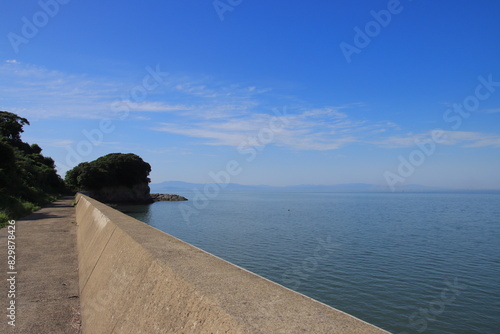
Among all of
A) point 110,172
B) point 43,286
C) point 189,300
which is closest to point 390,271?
point 43,286

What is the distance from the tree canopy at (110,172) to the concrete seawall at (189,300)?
73753mm

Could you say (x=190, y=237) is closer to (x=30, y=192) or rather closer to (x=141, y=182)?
(x=30, y=192)

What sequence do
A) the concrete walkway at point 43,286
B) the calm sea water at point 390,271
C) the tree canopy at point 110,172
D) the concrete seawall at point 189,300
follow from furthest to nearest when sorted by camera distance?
the tree canopy at point 110,172
the calm sea water at point 390,271
the concrete walkway at point 43,286
the concrete seawall at point 189,300

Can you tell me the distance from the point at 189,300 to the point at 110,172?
8265 centimetres

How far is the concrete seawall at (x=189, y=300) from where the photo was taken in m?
2.24

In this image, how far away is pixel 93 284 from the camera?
17.1 ft

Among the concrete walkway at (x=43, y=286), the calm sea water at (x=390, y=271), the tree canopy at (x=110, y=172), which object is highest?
the tree canopy at (x=110, y=172)

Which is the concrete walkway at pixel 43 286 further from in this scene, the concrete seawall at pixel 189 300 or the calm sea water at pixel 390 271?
the calm sea water at pixel 390 271

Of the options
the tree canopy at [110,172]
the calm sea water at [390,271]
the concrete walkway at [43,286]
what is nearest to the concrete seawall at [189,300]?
the concrete walkway at [43,286]

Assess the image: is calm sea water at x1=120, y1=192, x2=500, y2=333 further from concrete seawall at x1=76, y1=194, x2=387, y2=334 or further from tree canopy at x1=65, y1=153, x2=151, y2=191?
tree canopy at x1=65, y1=153, x2=151, y2=191

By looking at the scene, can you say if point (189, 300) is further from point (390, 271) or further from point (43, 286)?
point (390, 271)

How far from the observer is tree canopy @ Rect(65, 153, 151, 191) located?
73.4 meters

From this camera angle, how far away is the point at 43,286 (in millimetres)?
6266

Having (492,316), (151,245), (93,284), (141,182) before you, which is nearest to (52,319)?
(93,284)
